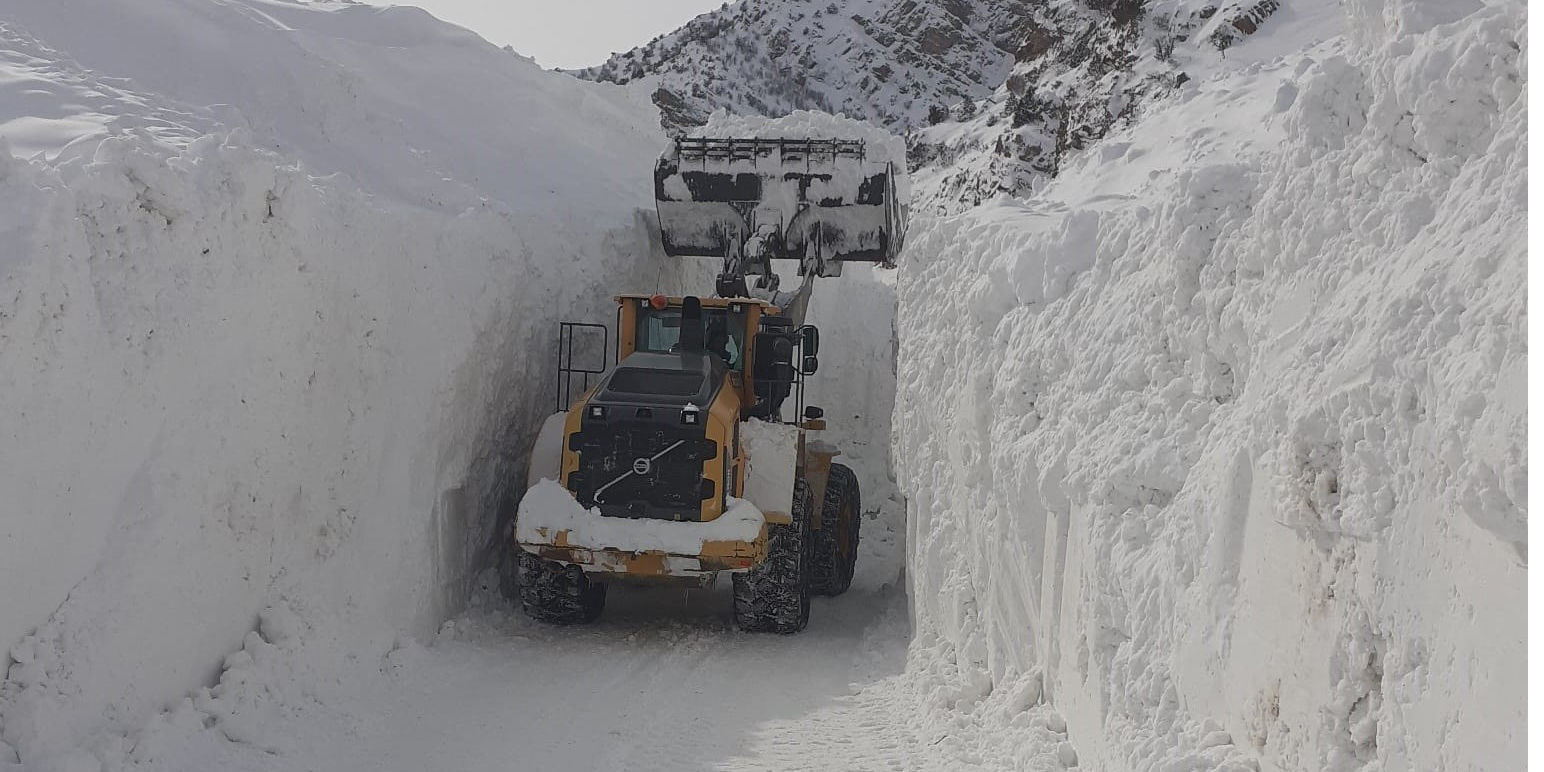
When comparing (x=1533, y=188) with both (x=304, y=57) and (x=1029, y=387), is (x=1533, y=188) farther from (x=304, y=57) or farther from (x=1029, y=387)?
(x=304, y=57)

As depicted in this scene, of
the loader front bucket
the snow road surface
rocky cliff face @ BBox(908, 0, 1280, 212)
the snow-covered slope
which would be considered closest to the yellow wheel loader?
the snow road surface

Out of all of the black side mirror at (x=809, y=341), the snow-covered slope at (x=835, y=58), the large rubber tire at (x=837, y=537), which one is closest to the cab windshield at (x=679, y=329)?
the black side mirror at (x=809, y=341)

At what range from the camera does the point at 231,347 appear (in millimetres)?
8203

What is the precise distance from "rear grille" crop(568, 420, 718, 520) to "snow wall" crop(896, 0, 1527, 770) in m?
2.98

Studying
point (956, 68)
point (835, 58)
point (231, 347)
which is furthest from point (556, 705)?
point (956, 68)

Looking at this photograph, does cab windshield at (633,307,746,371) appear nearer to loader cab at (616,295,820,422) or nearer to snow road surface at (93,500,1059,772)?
loader cab at (616,295,820,422)

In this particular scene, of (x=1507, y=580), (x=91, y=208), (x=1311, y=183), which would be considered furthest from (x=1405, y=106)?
(x=91, y=208)

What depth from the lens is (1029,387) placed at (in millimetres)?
7445

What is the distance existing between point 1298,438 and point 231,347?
6.28m

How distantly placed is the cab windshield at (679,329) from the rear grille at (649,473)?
1.81 metres

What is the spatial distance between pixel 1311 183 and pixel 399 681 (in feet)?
21.7

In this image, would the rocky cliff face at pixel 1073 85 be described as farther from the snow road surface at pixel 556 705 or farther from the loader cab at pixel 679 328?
the snow road surface at pixel 556 705

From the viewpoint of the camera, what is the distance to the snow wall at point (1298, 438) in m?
3.45

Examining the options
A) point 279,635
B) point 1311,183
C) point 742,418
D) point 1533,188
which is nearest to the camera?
point 1533,188
